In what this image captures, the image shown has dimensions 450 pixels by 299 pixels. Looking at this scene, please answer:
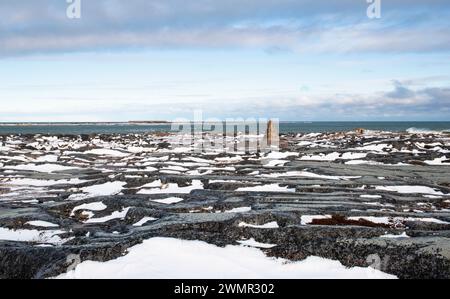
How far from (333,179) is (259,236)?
50.9ft

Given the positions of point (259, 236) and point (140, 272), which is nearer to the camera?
point (140, 272)

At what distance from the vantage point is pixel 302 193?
23.2m

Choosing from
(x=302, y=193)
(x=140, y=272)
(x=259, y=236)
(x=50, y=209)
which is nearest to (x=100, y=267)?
(x=140, y=272)

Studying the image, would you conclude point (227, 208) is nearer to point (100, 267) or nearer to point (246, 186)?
point (246, 186)

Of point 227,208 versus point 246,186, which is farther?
point 246,186

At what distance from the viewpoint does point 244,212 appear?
16938 mm

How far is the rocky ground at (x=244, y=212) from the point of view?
40.4 ft

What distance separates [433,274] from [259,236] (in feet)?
15.4

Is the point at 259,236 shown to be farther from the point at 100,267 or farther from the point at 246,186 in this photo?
the point at 246,186

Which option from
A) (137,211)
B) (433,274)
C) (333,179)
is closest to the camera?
(433,274)

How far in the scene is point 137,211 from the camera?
60.7 ft

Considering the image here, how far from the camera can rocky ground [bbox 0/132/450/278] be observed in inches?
485

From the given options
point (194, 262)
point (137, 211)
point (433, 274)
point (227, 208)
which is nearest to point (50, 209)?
point (137, 211)
